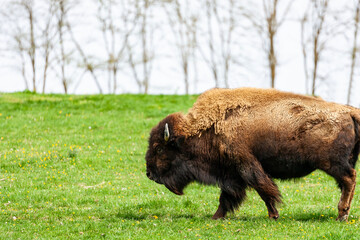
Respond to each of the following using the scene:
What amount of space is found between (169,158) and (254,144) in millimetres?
1658

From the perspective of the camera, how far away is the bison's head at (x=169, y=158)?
28.8 ft

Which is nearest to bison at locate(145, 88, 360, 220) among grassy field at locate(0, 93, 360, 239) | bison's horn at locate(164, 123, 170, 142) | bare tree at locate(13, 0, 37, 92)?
bison's horn at locate(164, 123, 170, 142)

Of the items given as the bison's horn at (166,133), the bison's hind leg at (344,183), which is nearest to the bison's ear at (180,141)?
the bison's horn at (166,133)

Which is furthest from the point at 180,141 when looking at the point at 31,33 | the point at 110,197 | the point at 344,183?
the point at 31,33

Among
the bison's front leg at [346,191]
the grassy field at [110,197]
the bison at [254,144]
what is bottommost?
the grassy field at [110,197]

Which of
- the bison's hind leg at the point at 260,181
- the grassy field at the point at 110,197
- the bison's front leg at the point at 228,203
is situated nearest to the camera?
the grassy field at the point at 110,197

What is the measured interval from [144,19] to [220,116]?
31.5 meters

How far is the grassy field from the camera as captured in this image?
24.4 ft

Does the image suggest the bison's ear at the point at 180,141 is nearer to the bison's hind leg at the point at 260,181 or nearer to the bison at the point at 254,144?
the bison at the point at 254,144

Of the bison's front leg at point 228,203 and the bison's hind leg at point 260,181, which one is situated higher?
the bison's hind leg at point 260,181

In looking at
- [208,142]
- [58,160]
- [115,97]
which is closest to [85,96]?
[115,97]

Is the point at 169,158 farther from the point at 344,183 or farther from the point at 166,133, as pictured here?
the point at 344,183

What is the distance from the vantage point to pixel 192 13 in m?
36.8

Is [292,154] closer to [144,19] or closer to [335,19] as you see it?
[335,19]
